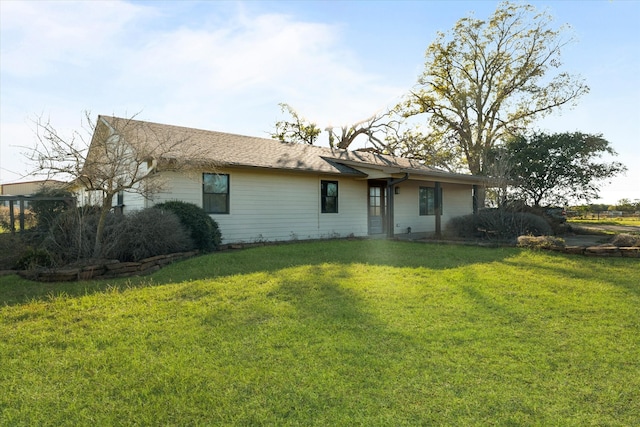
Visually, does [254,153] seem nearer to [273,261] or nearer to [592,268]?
[273,261]

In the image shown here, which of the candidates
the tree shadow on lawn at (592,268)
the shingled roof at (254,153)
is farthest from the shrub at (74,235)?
the tree shadow on lawn at (592,268)

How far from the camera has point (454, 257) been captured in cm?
935

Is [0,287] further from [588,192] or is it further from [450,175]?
[588,192]

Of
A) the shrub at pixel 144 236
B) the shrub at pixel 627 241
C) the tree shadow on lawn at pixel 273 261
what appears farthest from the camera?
the shrub at pixel 627 241

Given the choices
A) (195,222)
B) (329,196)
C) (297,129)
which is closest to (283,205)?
(329,196)

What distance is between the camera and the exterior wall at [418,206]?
17.1 m

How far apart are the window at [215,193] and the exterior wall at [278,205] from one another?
148 mm

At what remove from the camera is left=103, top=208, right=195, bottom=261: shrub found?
8.21m

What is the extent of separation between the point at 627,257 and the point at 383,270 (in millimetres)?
5696

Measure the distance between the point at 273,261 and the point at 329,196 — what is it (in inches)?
257

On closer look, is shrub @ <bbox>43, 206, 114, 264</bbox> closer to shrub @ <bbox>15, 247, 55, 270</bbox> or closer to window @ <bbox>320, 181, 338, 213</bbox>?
shrub @ <bbox>15, 247, 55, 270</bbox>

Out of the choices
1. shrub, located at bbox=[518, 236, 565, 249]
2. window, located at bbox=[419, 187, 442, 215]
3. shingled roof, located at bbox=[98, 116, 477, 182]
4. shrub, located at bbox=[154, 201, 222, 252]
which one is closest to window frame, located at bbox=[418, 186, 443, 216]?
window, located at bbox=[419, 187, 442, 215]

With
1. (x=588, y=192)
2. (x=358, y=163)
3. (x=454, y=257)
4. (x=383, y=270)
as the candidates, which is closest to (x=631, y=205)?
(x=588, y=192)

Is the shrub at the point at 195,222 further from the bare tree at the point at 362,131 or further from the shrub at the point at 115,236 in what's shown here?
the bare tree at the point at 362,131
